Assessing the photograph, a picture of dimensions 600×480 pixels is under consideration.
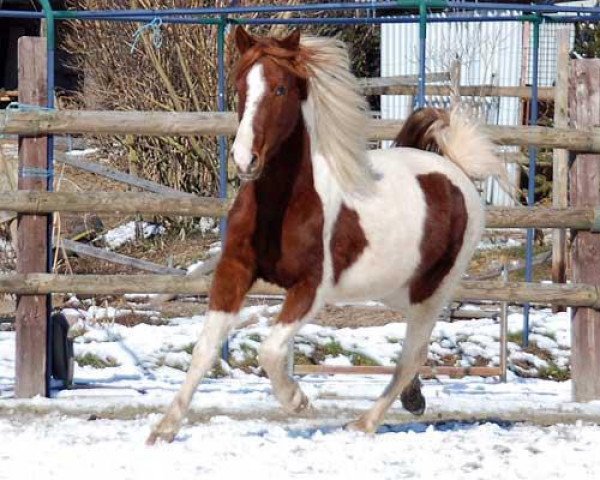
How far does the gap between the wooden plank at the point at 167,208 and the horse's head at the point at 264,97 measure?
5.35 ft

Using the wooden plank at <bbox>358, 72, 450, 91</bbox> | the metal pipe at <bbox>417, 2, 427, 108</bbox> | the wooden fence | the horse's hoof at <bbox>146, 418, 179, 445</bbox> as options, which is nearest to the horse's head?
the horse's hoof at <bbox>146, 418, 179, 445</bbox>

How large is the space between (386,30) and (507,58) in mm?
1780

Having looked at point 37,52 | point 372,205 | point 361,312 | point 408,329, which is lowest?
point 361,312

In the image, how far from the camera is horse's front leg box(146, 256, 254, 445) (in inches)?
205

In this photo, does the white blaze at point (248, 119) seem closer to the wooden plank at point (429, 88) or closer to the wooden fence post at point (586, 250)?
the wooden fence post at point (586, 250)

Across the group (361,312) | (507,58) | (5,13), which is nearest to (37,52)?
(5,13)

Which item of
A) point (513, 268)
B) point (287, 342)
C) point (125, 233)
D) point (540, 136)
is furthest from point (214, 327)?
point (125, 233)

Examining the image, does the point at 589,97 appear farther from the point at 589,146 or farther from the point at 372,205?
the point at 372,205

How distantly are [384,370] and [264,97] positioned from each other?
3251 mm

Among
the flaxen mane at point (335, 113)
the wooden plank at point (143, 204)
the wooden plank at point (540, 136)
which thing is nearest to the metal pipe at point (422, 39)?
the wooden plank at point (540, 136)

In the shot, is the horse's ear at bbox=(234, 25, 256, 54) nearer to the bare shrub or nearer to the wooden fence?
the wooden fence

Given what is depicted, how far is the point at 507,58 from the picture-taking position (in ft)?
54.0

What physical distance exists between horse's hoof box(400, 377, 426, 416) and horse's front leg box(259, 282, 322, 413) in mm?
Answer: 896

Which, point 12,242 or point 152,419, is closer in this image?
point 152,419
